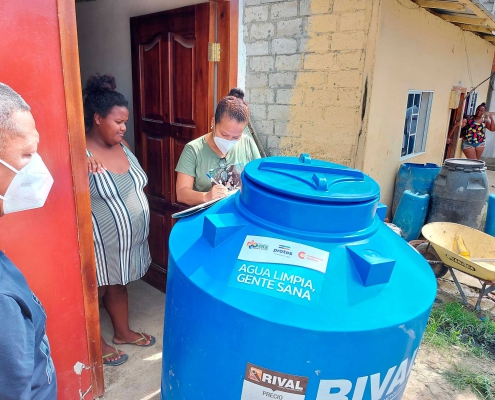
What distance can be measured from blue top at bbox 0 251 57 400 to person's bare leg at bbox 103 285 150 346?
1384 mm

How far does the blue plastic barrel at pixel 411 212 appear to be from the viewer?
450 cm

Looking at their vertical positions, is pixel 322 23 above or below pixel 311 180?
above

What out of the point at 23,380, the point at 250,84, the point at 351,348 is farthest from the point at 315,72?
the point at 23,380

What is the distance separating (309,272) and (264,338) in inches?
8.5

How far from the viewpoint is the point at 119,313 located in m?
2.51

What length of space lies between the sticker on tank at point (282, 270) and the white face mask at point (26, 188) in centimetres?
72

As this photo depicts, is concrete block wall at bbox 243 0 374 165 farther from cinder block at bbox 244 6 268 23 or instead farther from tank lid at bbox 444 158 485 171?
tank lid at bbox 444 158 485 171

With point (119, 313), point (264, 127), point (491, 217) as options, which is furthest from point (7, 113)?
point (491, 217)

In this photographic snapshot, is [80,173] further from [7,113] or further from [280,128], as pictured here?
[280,128]

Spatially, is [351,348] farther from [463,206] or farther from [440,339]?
[463,206]

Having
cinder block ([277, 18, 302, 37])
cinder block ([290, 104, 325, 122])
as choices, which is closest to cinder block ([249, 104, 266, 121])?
cinder block ([290, 104, 325, 122])

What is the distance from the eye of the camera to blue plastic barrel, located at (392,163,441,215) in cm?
468

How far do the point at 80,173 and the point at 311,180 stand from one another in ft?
3.61

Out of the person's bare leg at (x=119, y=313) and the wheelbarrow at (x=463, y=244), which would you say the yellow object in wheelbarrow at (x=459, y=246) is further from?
the person's bare leg at (x=119, y=313)
